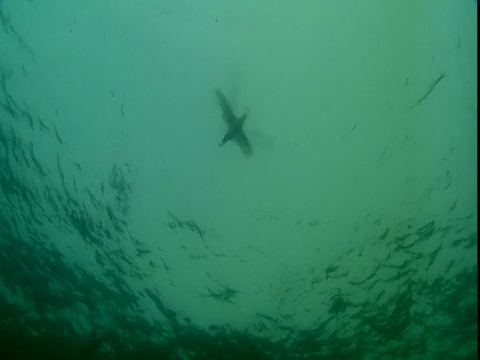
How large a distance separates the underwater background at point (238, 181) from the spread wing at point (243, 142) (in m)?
0.17

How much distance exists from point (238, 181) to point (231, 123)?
1856 millimetres

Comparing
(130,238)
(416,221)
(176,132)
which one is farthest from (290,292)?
(176,132)

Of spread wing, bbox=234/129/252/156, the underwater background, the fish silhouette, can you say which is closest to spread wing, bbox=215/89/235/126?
the fish silhouette

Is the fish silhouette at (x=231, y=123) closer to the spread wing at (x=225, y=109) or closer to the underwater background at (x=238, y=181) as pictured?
the spread wing at (x=225, y=109)

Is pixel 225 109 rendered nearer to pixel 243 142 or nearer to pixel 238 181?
pixel 243 142

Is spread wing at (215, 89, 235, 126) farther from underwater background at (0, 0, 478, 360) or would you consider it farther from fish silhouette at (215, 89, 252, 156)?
underwater background at (0, 0, 478, 360)

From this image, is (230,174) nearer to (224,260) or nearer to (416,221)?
(224,260)

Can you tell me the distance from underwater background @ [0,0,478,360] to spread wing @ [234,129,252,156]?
17 centimetres

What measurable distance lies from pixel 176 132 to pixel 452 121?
6.85 m

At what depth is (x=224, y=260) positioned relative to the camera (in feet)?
41.3

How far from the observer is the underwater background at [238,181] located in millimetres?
9383

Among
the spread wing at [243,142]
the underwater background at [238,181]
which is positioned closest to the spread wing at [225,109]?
the underwater background at [238,181]

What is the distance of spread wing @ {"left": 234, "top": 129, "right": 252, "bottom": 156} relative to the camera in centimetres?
1036

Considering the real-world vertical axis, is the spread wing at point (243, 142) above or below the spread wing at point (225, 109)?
below
